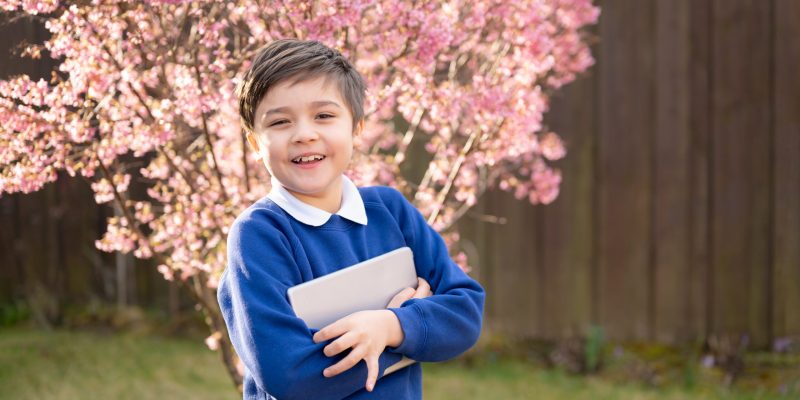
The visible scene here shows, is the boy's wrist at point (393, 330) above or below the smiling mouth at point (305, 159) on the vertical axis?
below

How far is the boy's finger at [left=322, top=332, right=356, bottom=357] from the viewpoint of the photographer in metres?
1.59

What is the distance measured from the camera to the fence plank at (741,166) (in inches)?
174

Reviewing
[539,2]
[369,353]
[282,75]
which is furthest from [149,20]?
[369,353]

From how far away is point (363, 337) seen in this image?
162 centimetres

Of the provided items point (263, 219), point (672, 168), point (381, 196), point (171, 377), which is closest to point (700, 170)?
point (672, 168)

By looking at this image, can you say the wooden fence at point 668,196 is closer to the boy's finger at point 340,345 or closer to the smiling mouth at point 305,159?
the smiling mouth at point 305,159

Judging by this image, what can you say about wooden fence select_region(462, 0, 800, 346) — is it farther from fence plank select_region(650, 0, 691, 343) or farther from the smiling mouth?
the smiling mouth

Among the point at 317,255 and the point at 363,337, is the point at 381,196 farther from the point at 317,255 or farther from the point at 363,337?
the point at 363,337

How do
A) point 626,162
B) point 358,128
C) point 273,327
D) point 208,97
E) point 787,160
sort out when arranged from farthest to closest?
point 626,162, point 787,160, point 208,97, point 358,128, point 273,327

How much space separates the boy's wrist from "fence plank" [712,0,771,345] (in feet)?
10.5

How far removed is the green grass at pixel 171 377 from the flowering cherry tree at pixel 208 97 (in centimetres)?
145

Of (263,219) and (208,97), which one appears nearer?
(263,219)

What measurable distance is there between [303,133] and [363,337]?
0.40 m

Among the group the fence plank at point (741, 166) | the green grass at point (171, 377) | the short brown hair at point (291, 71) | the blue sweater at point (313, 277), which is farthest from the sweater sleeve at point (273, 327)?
the fence plank at point (741, 166)
